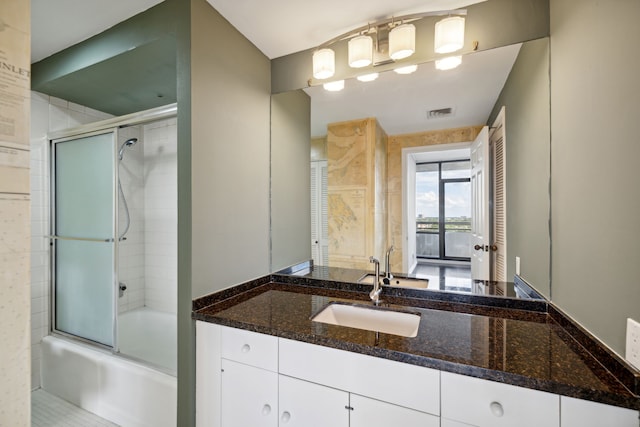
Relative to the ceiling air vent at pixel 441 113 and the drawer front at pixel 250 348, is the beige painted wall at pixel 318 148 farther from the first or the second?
the drawer front at pixel 250 348

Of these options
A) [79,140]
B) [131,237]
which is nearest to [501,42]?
[79,140]

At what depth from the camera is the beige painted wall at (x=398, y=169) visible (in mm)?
1610

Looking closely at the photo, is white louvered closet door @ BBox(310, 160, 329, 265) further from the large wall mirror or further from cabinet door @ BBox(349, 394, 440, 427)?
cabinet door @ BBox(349, 394, 440, 427)

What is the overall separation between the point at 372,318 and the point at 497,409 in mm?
646

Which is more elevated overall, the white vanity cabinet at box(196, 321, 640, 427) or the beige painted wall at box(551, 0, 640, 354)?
the beige painted wall at box(551, 0, 640, 354)

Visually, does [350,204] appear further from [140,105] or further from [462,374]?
[140,105]

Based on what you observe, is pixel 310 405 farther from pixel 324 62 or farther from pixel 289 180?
pixel 324 62

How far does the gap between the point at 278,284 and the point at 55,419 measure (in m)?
1.73

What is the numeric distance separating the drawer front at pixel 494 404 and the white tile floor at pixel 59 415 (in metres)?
2.11

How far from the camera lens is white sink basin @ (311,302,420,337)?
1.32 meters

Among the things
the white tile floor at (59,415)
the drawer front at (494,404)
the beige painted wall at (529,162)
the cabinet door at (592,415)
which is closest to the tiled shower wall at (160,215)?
the white tile floor at (59,415)

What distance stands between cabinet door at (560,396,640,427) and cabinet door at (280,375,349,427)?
2.13 feet

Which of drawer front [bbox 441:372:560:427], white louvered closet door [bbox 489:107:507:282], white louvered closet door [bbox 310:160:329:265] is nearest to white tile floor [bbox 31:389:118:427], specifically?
white louvered closet door [bbox 310:160:329:265]

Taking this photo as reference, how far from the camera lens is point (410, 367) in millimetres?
925
